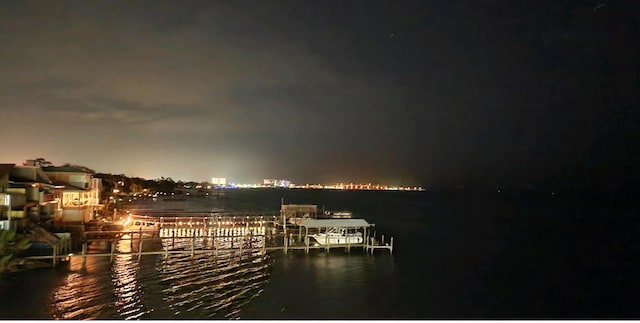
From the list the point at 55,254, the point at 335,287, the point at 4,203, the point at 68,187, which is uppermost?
the point at 68,187

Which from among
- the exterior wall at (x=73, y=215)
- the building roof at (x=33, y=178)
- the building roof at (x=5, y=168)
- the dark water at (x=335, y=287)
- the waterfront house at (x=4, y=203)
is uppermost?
the building roof at (x=5, y=168)

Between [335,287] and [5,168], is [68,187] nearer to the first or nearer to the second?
[5,168]

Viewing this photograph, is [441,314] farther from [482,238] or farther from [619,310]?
[482,238]

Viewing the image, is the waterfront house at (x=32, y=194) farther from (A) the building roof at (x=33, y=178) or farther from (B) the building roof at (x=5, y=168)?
(B) the building roof at (x=5, y=168)

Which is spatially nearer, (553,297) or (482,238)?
(553,297)

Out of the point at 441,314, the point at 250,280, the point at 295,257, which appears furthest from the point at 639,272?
the point at 250,280

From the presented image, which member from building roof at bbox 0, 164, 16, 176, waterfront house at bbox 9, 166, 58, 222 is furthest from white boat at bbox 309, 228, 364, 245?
building roof at bbox 0, 164, 16, 176

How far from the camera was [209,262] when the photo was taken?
24.7 meters

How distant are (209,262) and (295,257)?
5.20 meters

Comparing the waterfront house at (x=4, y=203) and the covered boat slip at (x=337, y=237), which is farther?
the covered boat slip at (x=337, y=237)

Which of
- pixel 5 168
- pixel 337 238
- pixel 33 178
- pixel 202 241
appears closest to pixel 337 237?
pixel 337 238

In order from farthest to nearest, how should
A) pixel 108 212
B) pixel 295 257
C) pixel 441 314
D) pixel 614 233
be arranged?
pixel 614 233 < pixel 108 212 < pixel 295 257 < pixel 441 314

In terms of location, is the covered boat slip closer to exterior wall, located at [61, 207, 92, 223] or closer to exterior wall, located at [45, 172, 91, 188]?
exterior wall, located at [61, 207, 92, 223]

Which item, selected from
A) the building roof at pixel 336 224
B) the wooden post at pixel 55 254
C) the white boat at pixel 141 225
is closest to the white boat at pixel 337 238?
the building roof at pixel 336 224
